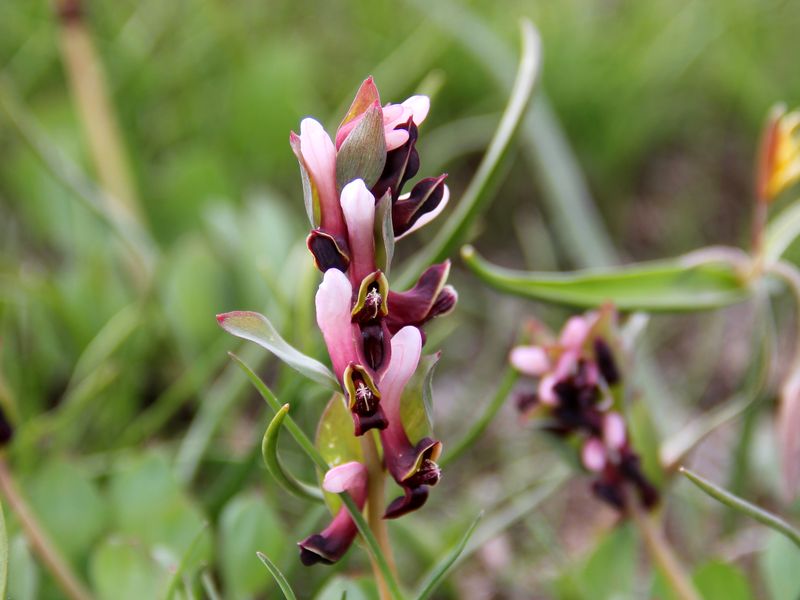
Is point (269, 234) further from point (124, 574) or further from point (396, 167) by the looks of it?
point (396, 167)

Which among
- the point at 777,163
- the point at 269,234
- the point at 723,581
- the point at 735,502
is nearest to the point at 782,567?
the point at 723,581

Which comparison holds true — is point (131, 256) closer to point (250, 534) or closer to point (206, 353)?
point (206, 353)

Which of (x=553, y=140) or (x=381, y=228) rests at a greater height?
(x=381, y=228)

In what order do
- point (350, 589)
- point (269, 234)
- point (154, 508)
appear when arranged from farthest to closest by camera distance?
1. point (269, 234)
2. point (154, 508)
3. point (350, 589)

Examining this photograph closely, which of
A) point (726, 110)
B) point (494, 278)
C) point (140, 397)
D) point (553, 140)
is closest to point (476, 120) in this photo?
point (553, 140)

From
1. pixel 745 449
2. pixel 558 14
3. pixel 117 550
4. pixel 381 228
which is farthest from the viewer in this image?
pixel 558 14

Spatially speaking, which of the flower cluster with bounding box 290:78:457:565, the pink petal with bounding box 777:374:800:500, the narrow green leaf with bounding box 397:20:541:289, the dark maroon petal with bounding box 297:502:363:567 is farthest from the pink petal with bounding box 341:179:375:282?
the pink petal with bounding box 777:374:800:500
